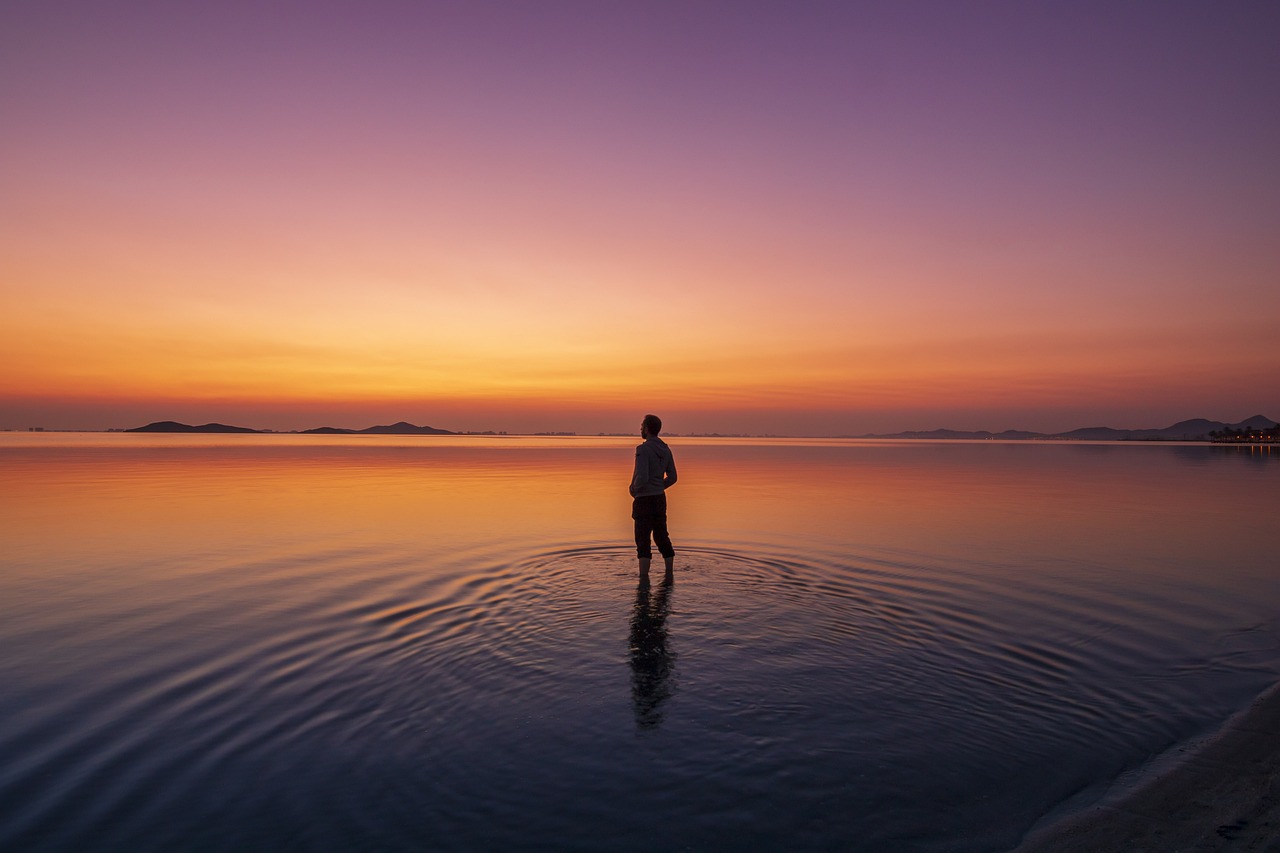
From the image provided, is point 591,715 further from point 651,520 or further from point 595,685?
point 651,520

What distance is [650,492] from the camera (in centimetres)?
1367

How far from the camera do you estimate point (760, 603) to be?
1168 centimetres

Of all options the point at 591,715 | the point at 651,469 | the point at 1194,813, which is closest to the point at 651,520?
the point at 651,469

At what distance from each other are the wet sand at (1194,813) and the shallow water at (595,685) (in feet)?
0.87

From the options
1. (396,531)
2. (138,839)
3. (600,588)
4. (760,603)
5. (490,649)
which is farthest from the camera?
(396,531)

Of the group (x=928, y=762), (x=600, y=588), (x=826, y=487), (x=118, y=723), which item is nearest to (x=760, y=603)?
(x=600, y=588)

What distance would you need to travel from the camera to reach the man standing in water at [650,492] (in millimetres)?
13570

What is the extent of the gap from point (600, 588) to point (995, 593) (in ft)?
24.1

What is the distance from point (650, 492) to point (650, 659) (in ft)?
17.2

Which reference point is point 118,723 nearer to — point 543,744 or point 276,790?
point 276,790

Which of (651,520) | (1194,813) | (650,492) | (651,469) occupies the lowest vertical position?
(1194,813)

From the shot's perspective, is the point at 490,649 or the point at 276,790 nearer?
the point at 276,790

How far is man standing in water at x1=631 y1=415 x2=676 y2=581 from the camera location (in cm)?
1357

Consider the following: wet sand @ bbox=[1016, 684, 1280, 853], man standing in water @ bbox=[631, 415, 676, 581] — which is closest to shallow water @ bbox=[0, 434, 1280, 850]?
wet sand @ bbox=[1016, 684, 1280, 853]
